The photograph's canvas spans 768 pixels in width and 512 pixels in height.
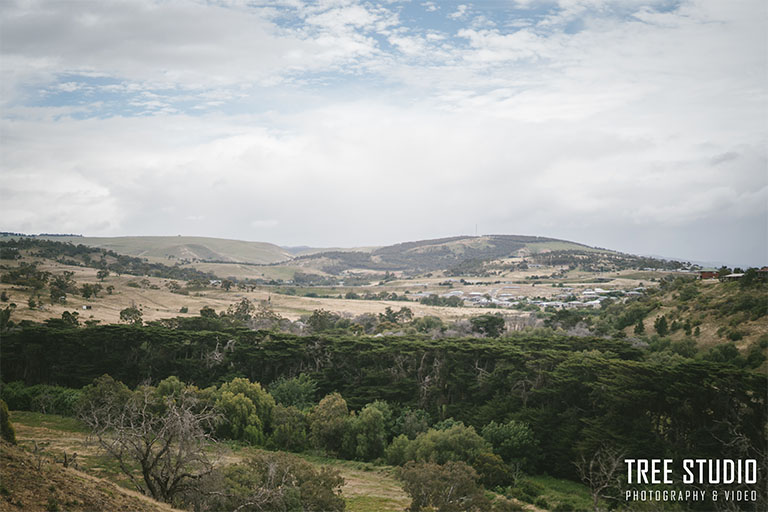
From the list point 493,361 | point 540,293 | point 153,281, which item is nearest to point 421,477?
point 493,361

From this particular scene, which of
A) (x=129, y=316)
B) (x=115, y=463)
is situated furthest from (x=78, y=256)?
(x=115, y=463)

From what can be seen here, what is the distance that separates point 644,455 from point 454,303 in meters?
82.0

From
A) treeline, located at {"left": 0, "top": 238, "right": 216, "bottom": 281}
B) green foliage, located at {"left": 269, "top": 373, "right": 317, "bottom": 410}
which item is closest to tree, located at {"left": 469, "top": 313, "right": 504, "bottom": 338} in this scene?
green foliage, located at {"left": 269, "top": 373, "right": 317, "bottom": 410}

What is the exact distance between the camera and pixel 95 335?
44.1 meters

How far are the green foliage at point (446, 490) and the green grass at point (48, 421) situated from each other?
2574cm

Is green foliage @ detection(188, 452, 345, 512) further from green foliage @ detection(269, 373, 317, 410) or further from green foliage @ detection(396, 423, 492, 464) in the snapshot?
green foliage @ detection(269, 373, 317, 410)

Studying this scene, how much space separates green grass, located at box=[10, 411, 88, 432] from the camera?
3173 cm

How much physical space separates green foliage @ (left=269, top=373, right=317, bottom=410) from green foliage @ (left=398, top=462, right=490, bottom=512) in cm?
2242

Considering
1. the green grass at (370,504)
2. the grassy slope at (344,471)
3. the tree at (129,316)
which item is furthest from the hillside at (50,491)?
the tree at (129,316)

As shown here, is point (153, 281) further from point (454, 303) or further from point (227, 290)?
point (454, 303)

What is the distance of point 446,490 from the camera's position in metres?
17.4

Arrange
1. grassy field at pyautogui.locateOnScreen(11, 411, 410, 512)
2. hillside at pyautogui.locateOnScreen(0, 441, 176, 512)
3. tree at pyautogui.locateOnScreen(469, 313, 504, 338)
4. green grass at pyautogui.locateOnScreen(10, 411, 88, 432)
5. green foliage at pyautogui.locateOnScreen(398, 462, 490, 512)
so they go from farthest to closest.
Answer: tree at pyautogui.locateOnScreen(469, 313, 504, 338)
green grass at pyautogui.locateOnScreen(10, 411, 88, 432)
grassy field at pyautogui.locateOnScreen(11, 411, 410, 512)
green foliage at pyautogui.locateOnScreen(398, 462, 490, 512)
hillside at pyautogui.locateOnScreen(0, 441, 176, 512)

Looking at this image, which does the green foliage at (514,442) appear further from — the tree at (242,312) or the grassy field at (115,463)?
the tree at (242,312)

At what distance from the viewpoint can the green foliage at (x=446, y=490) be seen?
1702cm
